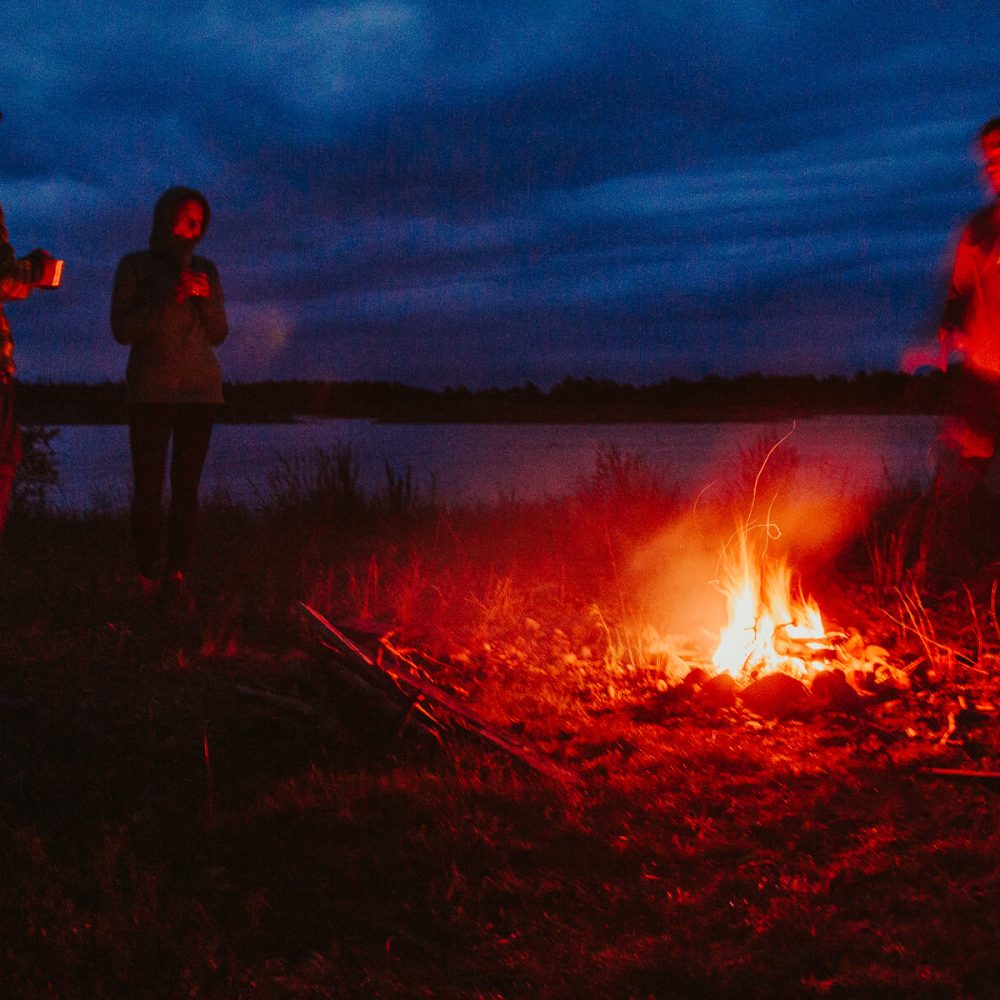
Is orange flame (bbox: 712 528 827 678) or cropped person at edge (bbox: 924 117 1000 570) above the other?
cropped person at edge (bbox: 924 117 1000 570)

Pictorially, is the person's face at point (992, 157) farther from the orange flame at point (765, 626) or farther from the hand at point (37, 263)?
the hand at point (37, 263)

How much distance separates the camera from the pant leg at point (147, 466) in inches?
219

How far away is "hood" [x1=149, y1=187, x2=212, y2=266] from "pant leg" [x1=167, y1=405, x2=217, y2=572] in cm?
81

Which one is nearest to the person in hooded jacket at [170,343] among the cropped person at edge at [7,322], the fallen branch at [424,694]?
the cropped person at edge at [7,322]

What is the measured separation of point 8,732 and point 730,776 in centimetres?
271

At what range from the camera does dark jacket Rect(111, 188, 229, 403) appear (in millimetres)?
5449

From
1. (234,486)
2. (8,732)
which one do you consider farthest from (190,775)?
(234,486)

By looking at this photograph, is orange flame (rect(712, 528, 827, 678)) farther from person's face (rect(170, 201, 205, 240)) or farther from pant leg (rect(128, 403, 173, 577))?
person's face (rect(170, 201, 205, 240))

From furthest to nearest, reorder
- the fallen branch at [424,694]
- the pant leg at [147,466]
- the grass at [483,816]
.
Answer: the pant leg at [147,466], the fallen branch at [424,694], the grass at [483,816]

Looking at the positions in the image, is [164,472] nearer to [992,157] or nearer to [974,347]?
[974,347]

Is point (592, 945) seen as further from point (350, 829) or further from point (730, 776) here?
point (730, 776)

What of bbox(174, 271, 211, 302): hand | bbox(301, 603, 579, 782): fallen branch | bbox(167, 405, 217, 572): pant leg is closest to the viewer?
bbox(301, 603, 579, 782): fallen branch

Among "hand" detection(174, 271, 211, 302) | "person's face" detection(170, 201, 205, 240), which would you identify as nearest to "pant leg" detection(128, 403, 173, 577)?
"hand" detection(174, 271, 211, 302)

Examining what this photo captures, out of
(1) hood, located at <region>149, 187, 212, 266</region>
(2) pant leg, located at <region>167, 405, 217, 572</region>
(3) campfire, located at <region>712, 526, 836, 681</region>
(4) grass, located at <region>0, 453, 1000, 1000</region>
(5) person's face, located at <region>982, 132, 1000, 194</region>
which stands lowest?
(4) grass, located at <region>0, 453, 1000, 1000</region>
